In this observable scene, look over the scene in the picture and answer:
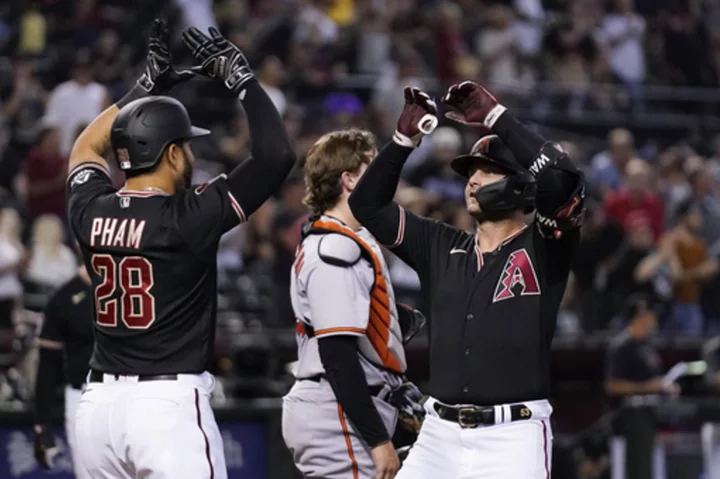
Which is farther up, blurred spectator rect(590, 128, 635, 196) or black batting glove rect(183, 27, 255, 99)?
blurred spectator rect(590, 128, 635, 196)

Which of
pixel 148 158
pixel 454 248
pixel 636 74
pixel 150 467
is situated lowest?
pixel 150 467

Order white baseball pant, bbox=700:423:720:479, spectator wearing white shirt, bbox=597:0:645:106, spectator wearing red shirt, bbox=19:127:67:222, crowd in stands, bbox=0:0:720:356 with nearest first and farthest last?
white baseball pant, bbox=700:423:720:479 → crowd in stands, bbox=0:0:720:356 → spectator wearing red shirt, bbox=19:127:67:222 → spectator wearing white shirt, bbox=597:0:645:106

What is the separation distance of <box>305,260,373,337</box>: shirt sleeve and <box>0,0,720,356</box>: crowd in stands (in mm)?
4516

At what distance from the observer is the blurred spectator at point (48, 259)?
11.2 meters

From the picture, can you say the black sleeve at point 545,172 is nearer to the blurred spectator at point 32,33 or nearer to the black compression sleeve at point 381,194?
the black compression sleeve at point 381,194

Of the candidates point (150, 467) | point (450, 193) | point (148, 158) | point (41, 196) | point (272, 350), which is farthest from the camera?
point (450, 193)

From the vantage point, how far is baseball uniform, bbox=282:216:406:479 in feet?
18.9

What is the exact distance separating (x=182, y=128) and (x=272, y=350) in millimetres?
5689

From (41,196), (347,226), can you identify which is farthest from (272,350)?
(347,226)

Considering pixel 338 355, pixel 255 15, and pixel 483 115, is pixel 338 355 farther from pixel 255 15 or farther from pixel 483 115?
pixel 255 15

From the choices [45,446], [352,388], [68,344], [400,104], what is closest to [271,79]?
[400,104]

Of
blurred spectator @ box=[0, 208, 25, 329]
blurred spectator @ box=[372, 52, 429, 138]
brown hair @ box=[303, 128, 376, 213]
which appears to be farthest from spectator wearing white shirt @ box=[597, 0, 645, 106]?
brown hair @ box=[303, 128, 376, 213]

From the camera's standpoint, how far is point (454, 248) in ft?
18.5

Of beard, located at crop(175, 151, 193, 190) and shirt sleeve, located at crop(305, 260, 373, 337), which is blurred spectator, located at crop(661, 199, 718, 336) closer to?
shirt sleeve, located at crop(305, 260, 373, 337)
